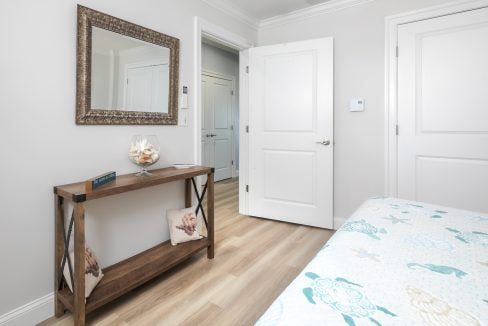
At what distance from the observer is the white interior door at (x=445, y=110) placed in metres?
2.20

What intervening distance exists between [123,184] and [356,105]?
223cm

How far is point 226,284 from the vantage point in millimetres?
1862

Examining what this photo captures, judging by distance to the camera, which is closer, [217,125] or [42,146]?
[42,146]

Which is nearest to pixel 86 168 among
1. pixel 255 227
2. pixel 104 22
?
pixel 104 22

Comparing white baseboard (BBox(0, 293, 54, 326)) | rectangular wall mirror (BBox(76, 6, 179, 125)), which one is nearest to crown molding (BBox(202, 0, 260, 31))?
rectangular wall mirror (BBox(76, 6, 179, 125))

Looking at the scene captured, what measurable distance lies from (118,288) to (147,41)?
1.64 metres

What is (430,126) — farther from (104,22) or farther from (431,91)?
(104,22)

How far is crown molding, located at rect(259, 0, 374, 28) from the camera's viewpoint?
107 inches

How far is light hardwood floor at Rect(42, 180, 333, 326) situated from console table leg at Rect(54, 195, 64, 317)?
67 millimetres

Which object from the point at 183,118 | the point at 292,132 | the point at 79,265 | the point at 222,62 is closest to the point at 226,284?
the point at 79,265

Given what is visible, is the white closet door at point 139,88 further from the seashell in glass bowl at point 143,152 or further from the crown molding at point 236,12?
the crown molding at point 236,12

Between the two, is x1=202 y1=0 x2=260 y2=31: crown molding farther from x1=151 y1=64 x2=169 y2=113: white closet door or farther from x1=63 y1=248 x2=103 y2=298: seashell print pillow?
x1=63 y1=248 x2=103 y2=298: seashell print pillow

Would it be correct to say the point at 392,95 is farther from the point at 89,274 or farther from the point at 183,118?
the point at 89,274

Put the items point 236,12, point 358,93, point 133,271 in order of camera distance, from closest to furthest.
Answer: point 133,271 → point 358,93 → point 236,12
